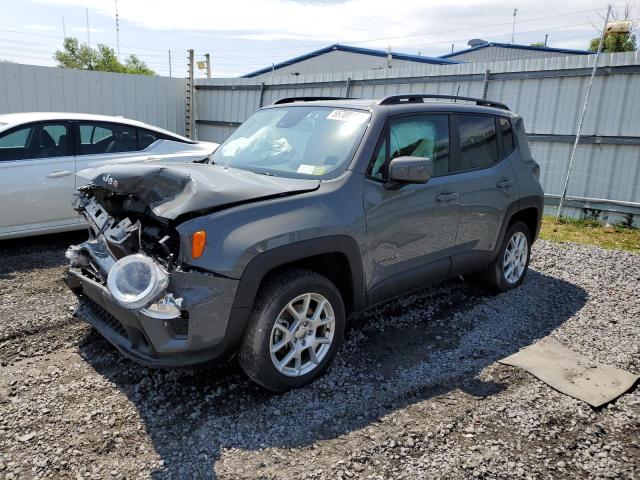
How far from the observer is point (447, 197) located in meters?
4.15

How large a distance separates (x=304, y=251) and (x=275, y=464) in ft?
3.97

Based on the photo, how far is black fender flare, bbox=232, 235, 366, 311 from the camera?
114 inches

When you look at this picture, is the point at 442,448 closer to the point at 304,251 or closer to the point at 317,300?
the point at 317,300

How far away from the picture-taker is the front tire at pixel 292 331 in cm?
304

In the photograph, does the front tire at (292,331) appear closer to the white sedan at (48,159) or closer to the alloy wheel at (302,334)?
the alloy wheel at (302,334)

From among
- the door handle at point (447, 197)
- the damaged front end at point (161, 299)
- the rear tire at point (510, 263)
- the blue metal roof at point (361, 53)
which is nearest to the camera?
the damaged front end at point (161, 299)

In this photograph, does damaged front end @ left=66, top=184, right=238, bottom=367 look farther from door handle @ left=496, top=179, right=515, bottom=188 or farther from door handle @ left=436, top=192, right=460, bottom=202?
door handle @ left=496, top=179, right=515, bottom=188

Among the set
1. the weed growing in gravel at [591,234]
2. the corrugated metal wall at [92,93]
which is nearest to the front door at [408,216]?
the weed growing in gravel at [591,234]

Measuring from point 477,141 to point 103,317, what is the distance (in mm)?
3470

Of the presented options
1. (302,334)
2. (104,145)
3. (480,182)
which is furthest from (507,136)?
(104,145)

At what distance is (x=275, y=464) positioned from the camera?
2656 millimetres

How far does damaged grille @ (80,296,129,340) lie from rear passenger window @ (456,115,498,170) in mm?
2958

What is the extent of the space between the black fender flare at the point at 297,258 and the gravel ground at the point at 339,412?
68 centimetres

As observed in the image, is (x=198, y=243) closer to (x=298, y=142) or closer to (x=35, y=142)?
(x=298, y=142)
